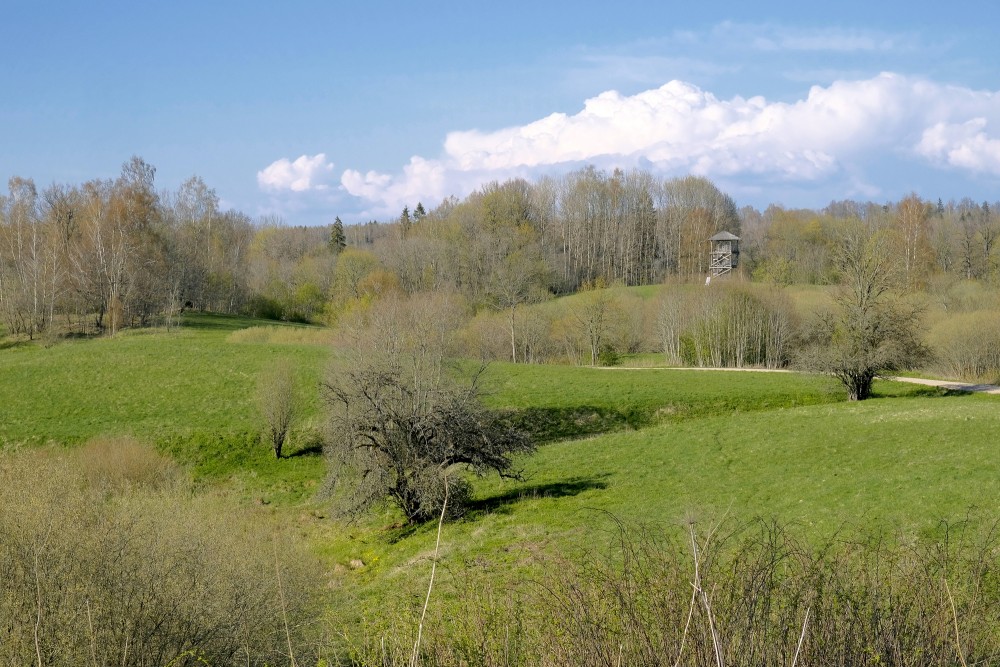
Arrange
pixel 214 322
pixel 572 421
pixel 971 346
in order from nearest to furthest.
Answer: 1. pixel 572 421
2. pixel 971 346
3. pixel 214 322

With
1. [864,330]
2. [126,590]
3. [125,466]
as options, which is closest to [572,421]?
[864,330]

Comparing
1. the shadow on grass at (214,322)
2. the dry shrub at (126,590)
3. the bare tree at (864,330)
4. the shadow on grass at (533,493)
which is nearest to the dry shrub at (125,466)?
the shadow on grass at (533,493)

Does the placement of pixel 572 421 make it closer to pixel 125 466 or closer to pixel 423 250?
pixel 125 466

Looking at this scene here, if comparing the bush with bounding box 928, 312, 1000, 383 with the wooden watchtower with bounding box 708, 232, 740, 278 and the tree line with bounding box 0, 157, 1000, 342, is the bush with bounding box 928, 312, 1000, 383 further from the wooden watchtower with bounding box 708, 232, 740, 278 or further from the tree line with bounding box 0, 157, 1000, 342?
the wooden watchtower with bounding box 708, 232, 740, 278

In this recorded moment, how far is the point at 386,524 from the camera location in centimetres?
2345

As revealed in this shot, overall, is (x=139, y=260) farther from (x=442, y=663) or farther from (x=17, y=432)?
(x=442, y=663)

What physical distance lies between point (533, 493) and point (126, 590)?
597 inches

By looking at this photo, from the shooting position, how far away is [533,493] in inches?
937

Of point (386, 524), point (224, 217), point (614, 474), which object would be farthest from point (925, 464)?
point (224, 217)

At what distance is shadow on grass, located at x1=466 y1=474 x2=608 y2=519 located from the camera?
75.4ft

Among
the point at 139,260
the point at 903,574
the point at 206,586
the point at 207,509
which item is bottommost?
the point at 207,509

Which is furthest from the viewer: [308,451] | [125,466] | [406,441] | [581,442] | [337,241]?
[337,241]

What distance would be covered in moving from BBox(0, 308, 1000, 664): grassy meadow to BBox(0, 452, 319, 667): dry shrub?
151 centimetres

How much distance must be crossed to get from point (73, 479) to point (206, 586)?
6539 millimetres
